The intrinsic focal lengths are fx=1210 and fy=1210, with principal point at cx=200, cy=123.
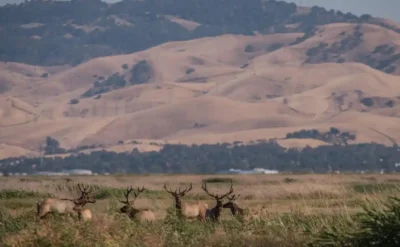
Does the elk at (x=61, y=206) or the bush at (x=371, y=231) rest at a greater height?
the elk at (x=61, y=206)

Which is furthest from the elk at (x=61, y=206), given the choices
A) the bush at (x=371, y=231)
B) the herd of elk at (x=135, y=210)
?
the bush at (x=371, y=231)

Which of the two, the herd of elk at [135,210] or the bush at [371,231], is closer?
the bush at [371,231]

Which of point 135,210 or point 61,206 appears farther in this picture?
point 135,210

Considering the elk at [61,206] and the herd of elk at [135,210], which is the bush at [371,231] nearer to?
the herd of elk at [135,210]

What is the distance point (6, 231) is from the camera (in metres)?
29.3

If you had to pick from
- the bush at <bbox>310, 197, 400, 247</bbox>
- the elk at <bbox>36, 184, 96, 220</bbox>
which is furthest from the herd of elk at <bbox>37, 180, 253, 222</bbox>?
the bush at <bbox>310, 197, 400, 247</bbox>

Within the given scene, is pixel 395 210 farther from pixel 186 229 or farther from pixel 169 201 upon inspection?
pixel 169 201

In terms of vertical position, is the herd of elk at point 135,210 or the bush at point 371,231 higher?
the herd of elk at point 135,210

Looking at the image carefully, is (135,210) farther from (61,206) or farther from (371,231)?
(371,231)

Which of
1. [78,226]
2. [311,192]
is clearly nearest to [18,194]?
[311,192]

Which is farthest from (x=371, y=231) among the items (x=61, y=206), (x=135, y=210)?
(x=61, y=206)

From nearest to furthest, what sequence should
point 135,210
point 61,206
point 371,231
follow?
point 371,231 < point 61,206 < point 135,210

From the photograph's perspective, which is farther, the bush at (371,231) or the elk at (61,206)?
the elk at (61,206)

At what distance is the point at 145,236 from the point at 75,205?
888 cm
